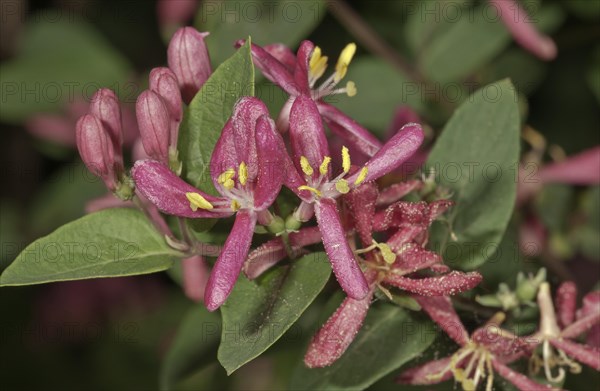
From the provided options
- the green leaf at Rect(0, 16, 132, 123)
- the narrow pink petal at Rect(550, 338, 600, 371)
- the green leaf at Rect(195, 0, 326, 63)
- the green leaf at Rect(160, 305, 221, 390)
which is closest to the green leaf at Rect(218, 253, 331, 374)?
the narrow pink petal at Rect(550, 338, 600, 371)

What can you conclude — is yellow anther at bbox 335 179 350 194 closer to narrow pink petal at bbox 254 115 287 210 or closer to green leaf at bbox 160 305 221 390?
narrow pink petal at bbox 254 115 287 210

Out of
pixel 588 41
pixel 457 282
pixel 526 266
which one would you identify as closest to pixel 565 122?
pixel 588 41

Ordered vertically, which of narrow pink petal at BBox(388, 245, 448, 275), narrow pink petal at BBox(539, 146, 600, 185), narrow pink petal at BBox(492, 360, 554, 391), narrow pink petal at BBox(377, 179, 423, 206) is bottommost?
narrow pink petal at BBox(539, 146, 600, 185)

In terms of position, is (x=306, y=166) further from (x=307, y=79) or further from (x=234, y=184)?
(x=307, y=79)

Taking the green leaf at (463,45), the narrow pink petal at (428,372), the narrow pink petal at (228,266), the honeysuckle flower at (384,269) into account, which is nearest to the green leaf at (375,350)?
the narrow pink petal at (428,372)

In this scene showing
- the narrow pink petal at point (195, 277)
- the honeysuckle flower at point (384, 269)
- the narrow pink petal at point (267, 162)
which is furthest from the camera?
the narrow pink petal at point (195, 277)

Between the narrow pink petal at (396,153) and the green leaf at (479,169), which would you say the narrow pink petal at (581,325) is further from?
the narrow pink petal at (396,153)

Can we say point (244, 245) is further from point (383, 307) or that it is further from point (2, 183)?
point (2, 183)
